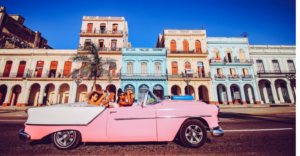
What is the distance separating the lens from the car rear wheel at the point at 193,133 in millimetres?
2713

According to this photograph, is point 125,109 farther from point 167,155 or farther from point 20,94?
point 20,94

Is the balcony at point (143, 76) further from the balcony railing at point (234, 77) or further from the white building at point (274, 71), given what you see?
the white building at point (274, 71)

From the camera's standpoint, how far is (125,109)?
281cm

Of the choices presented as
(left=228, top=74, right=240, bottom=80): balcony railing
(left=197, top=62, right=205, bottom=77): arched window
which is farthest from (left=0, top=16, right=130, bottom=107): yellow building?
(left=228, top=74, right=240, bottom=80): balcony railing

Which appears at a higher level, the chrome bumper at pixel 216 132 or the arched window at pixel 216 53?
the arched window at pixel 216 53

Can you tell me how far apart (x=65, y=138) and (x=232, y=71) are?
2496 centimetres

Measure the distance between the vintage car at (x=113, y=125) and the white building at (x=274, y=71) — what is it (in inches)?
1012

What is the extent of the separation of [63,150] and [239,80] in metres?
25.1

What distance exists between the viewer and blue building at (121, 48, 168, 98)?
19.5 m

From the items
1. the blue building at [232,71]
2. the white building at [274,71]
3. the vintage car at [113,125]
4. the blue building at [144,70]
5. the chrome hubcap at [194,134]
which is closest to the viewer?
the vintage car at [113,125]

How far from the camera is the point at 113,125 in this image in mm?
2670

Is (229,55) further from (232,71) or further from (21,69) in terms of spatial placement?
(21,69)

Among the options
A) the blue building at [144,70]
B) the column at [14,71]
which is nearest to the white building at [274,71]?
the blue building at [144,70]

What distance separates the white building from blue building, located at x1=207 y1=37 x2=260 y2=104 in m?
1.84
